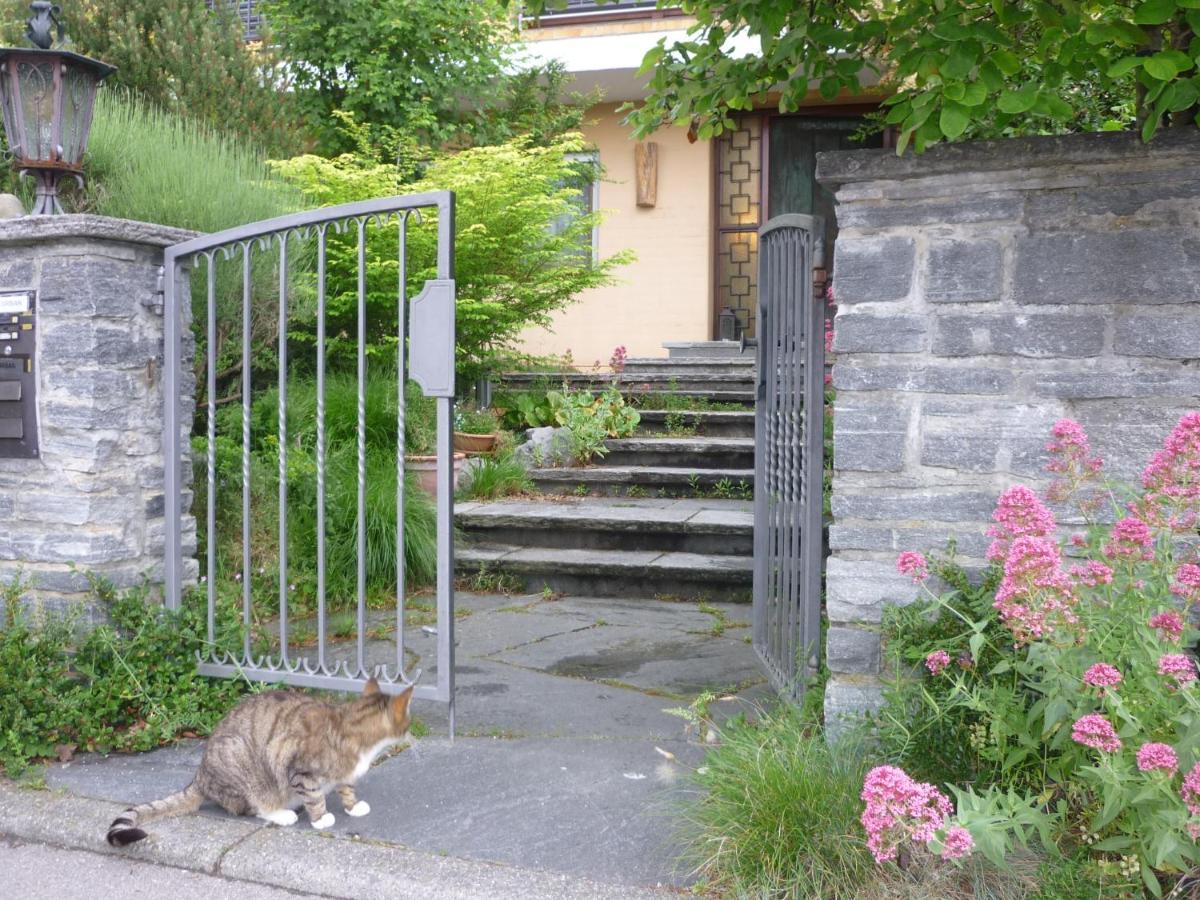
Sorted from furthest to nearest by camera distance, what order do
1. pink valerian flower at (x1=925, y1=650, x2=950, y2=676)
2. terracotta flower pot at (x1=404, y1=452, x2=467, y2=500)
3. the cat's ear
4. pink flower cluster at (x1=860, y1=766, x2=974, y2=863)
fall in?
terracotta flower pot at (x1=404, y1=452, x2=467, y2=500) → the cat's ear → pink valerian flower at (x1=925, y1=650, x2=950, y2=676) → pink flower cluster at (x1=860, y1=766, x2=974, y2=863)

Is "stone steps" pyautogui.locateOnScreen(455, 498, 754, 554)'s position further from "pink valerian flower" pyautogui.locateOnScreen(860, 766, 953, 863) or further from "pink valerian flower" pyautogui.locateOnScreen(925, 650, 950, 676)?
"pink valerian flower" pyautogui.locateOnScreen(860, 766, 953, 863)

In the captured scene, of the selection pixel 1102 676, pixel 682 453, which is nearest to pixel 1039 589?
pixel 1102 676

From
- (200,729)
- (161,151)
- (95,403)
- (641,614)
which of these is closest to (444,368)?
(95,403)

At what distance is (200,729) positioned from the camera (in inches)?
150

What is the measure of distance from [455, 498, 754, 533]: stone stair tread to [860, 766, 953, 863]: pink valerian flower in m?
3.98

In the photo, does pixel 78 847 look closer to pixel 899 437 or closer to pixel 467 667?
pixel 467 667

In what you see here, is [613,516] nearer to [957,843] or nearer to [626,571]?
[626,571]

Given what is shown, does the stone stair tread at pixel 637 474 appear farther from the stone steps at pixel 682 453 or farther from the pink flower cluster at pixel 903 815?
the pink flower cluster at pixel 903 815

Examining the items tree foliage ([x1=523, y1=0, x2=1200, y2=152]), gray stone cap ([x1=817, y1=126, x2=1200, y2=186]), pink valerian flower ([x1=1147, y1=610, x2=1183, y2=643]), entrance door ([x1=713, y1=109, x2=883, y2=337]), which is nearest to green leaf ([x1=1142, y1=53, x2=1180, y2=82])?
tree foliage ([x1=523, y1=0, x2=1200, y2=152])

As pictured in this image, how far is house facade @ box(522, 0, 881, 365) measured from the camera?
10609 mm

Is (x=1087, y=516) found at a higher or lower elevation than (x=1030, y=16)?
lower

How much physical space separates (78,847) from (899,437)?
256 centimetres

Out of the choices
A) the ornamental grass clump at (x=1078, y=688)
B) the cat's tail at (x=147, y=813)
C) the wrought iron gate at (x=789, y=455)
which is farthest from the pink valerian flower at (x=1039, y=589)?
the cat's tail at (x=147, y=813)

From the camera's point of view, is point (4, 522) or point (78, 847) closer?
point (78, 847)
